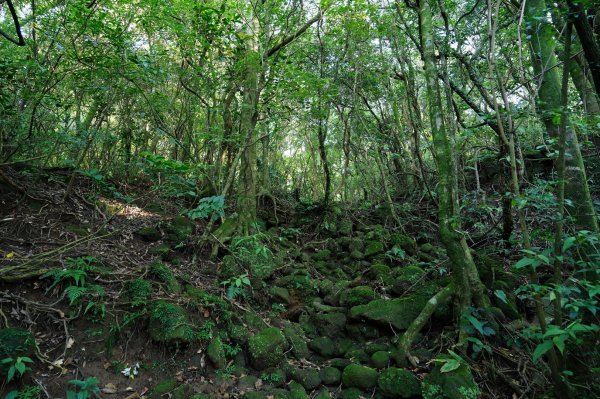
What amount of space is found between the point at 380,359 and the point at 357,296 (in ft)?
4.59

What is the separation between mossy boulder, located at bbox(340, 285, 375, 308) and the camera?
19.1 ft

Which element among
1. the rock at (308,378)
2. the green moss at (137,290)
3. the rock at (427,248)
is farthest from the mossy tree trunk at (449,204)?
the green moss at (137,290)

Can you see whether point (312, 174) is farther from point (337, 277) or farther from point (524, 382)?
point (524, 382)

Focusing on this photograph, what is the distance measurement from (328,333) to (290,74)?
5.27m

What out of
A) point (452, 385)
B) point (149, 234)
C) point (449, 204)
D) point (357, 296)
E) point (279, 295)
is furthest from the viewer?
point (149, 234)

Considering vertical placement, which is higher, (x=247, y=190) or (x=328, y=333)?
(x=247, y=190)

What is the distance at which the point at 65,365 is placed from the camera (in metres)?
3.64

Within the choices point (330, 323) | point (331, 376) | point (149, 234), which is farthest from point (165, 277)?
point (331, 376)

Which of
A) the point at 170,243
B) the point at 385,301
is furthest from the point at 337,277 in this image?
the point at 170,243

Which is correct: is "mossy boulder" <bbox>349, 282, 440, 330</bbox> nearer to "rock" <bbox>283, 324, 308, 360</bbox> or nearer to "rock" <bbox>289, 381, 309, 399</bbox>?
"rock" <bbox>283, 324, 308, 360</bbox>

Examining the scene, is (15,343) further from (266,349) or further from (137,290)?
(266,349)

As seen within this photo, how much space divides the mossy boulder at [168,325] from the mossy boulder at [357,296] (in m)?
2.78

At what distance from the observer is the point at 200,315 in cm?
489

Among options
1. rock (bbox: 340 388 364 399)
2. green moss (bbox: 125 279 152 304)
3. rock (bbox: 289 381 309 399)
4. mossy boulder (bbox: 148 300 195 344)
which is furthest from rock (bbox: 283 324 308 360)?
green moss (bbox: 125 279 152 304)
